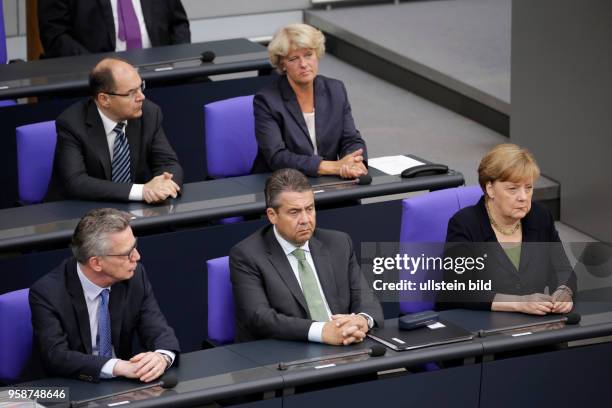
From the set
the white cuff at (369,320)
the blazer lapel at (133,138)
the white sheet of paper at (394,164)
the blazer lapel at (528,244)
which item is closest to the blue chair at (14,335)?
the white cuff at (369,320)

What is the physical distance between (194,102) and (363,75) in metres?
2.72

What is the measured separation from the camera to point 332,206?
5.20 metres

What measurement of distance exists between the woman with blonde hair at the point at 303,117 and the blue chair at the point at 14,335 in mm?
1502

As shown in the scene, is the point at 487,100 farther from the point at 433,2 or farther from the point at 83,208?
the point at 83,208

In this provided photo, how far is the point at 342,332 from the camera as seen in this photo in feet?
13.1

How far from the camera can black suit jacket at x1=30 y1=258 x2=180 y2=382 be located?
153 inches

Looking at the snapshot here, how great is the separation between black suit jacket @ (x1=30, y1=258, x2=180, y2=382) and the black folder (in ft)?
2.06

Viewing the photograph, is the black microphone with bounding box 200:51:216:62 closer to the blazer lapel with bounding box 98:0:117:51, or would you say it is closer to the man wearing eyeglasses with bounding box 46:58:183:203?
the blazer lapel with bounding box 98:0:117:51

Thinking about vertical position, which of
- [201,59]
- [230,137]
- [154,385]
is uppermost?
[201,59]

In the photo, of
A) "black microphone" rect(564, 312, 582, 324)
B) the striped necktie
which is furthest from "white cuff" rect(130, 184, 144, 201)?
"black microphone" rect(564, 312, 582, 324)

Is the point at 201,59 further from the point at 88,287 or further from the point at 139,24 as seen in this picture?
the point at 88,287

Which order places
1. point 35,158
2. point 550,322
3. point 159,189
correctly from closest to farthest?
point 550,322 < point 159,189 < point 35,158

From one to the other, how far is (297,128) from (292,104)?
0.10 meters

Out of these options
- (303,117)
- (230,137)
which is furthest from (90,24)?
(303,117)
